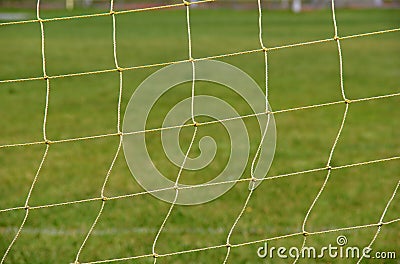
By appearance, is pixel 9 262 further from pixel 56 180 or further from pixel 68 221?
pixel 56 180

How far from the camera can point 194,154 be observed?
5.82 metres

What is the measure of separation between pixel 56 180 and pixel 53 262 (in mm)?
1587
